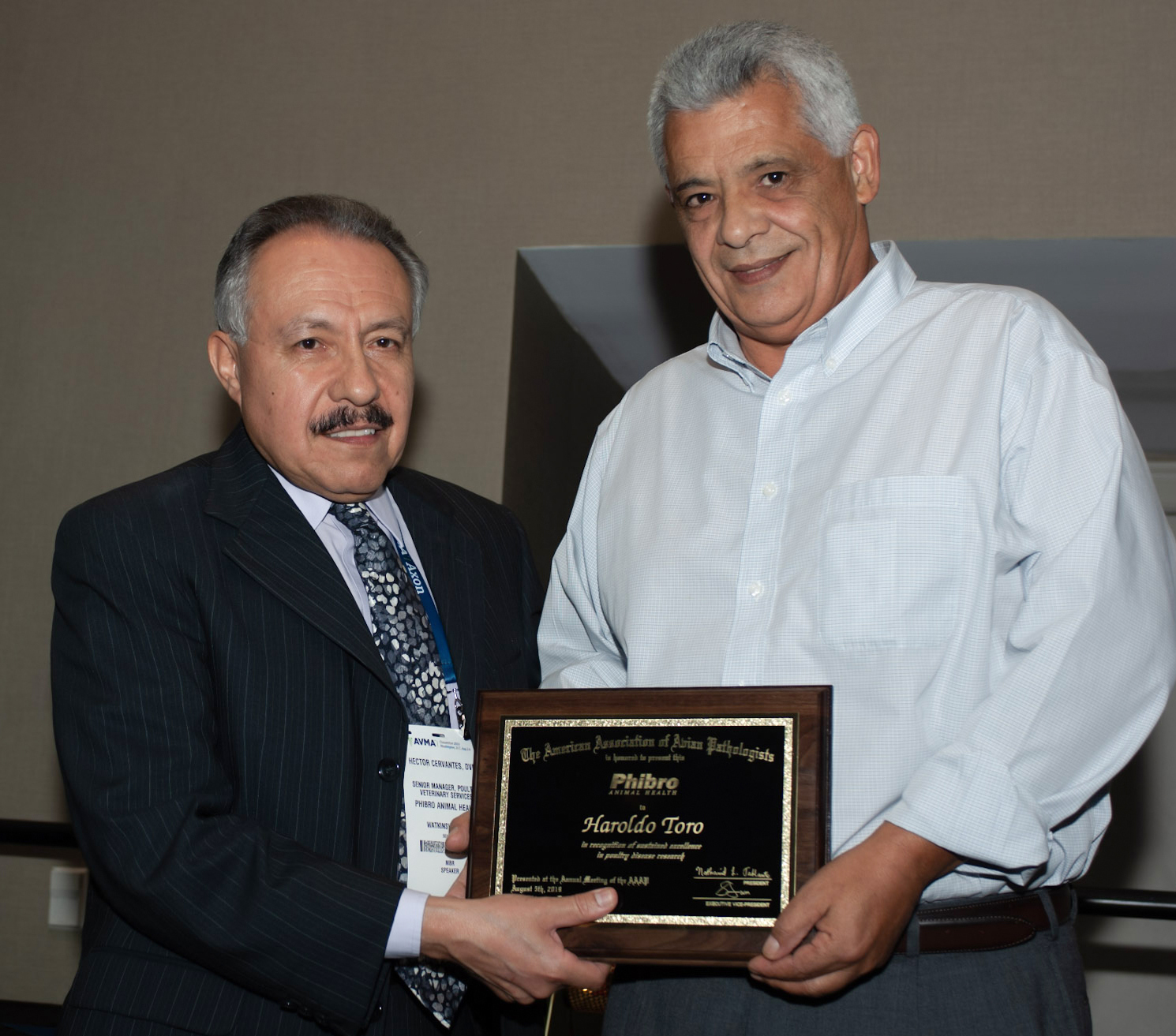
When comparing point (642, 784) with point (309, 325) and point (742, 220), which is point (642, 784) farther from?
point (309, 325)

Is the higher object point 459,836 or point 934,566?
point 934,566

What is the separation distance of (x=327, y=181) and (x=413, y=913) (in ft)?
7.80

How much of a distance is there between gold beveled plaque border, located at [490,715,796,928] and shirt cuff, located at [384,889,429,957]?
0.17 metres

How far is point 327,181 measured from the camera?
3498mm

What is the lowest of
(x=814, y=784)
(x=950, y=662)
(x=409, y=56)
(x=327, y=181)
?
(x=814, y=784)

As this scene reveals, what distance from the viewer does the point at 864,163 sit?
6.27 ft

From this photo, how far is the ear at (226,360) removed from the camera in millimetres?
2148

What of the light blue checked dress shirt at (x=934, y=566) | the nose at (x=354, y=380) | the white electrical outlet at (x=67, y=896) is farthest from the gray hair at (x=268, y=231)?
the white electrical outlet at (x=67, y=896)

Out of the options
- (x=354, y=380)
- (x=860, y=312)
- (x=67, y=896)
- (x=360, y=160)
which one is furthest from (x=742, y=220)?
(x=67, y=896)

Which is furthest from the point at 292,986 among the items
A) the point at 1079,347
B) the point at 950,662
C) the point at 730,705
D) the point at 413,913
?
the point at 1079,347

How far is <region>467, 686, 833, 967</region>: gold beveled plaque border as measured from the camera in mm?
1433

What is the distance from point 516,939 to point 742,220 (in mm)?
1035

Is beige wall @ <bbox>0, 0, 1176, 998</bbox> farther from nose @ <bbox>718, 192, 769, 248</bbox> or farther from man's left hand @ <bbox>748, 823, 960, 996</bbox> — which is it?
man's left hand @ <bbox>748, 823, 960, 996</bbox>

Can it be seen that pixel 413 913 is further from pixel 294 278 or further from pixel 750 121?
pixel 750 121
